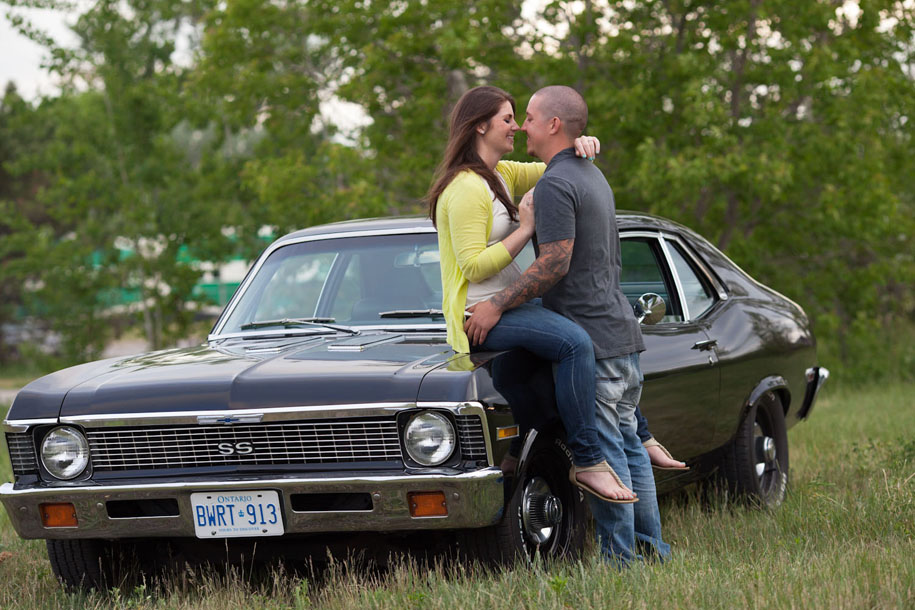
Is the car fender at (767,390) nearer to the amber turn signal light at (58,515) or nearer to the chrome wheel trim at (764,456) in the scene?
the chrome wheel trim at (764,456)

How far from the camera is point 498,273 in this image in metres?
4.76

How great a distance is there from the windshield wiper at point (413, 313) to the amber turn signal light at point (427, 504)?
48.7 inches

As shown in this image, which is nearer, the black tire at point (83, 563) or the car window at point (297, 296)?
the black tire at point (83, 563)

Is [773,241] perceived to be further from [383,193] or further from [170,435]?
[170,435]

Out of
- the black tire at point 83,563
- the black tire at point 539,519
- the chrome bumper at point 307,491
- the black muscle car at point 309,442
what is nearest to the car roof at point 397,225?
the black muscle car at point 309,442

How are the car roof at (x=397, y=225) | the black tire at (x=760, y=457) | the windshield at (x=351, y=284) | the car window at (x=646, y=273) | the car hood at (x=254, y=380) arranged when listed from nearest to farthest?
1. the car hood at (x=254, y=380)
2. the windshield at (x=351, y=284)
3. the car roof at (x=397, y=225)
4. the car window at (x=646, y=273)
5. the black tire at (x=760, y=457)

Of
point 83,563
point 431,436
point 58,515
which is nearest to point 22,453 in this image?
point 58,515

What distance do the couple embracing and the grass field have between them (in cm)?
34

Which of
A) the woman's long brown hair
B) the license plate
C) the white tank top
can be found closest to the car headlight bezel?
the license plate

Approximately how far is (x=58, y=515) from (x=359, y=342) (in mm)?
1349

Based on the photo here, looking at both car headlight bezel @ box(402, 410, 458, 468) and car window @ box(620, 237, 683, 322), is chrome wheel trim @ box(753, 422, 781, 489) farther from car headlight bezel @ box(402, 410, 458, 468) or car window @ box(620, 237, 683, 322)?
car headlight bezel @ box(402, 410, 458, 468)

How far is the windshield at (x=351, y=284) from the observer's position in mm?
5430

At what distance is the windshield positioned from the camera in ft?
17.8

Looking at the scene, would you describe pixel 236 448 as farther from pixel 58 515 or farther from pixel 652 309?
pixel 652 309
